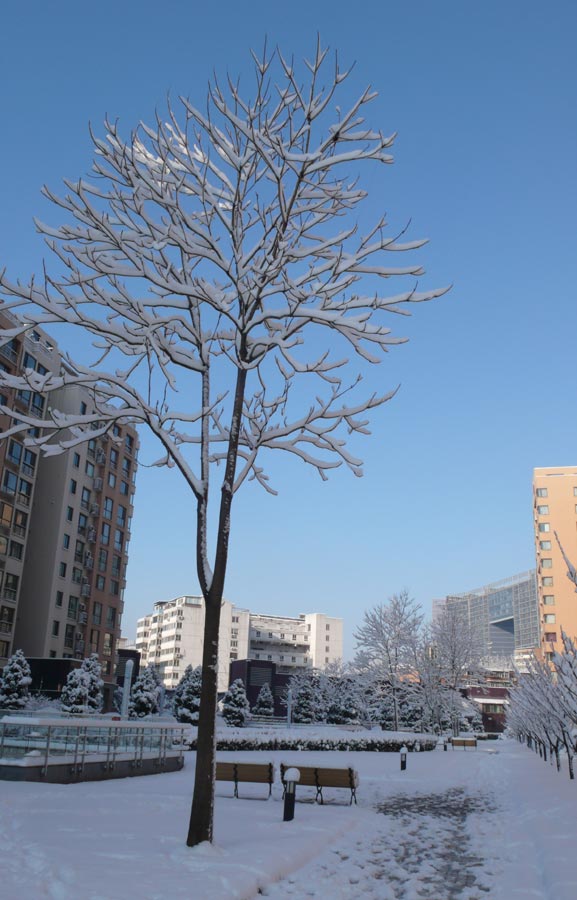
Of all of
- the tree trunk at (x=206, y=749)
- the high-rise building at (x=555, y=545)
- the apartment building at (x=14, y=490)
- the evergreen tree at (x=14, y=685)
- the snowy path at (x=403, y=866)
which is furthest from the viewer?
the high-rise building at (x=555, y=545)

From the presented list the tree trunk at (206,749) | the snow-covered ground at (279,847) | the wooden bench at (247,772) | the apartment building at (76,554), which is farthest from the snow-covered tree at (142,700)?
the tree trunk at (206,749)

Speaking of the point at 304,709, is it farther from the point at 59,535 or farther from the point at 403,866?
the point at 403,866

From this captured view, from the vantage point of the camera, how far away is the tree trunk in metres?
9.37

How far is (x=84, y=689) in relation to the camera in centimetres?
4372

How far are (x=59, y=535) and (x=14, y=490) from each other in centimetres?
661

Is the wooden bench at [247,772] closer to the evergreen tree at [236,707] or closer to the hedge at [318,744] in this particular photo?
the hedge at [318,744]

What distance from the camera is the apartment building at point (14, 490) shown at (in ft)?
160

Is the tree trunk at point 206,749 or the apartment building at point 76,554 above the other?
the apartment building at point 76,554

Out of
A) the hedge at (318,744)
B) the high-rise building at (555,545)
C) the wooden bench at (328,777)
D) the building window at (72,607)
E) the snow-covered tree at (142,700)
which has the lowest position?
the hedge at (318,744)

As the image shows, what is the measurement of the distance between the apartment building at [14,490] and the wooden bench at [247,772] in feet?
117

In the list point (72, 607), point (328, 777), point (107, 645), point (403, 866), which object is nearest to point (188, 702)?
point (72, 607)

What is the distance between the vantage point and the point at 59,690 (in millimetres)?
49938

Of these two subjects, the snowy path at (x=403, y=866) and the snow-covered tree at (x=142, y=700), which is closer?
the snowy path at (x=403, y=866)

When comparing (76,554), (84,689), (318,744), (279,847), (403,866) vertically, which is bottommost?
(318,744)
